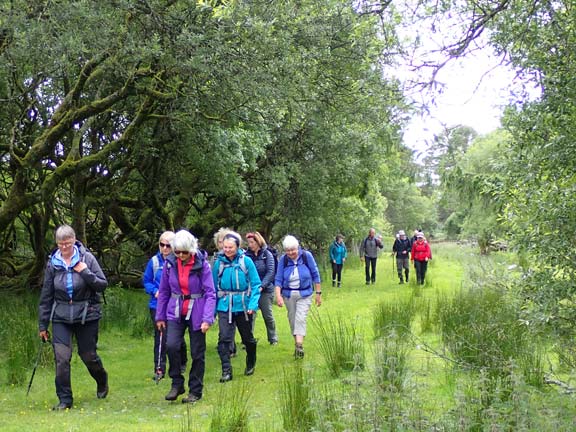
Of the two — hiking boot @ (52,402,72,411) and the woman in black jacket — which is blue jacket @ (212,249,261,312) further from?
hiking boot @ (52,402,72,411)

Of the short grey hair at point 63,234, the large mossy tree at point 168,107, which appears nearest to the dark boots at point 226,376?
the short grey hair at point 63,234

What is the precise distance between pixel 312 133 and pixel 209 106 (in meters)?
6.77

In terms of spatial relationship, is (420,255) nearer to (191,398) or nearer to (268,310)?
(268,310)

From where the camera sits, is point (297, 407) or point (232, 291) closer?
point (297, 407)

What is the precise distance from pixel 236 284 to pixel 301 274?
141 cm

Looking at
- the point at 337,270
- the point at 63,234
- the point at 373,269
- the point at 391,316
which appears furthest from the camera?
the point at 373,269

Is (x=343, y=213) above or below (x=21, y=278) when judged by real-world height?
above

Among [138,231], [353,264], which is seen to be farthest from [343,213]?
[138,231]

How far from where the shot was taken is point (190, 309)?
6.86 m

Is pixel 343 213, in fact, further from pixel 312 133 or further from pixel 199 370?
pixel 199 370

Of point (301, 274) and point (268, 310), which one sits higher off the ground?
point (301, 274)

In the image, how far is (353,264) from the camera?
30.1m

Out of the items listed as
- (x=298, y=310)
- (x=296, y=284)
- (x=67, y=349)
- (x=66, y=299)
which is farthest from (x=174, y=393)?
(x=296, y=284)

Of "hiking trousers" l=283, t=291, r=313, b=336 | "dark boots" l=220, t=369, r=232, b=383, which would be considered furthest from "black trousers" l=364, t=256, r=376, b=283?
"dark boots" l=220, t=369, r=232, b=383
